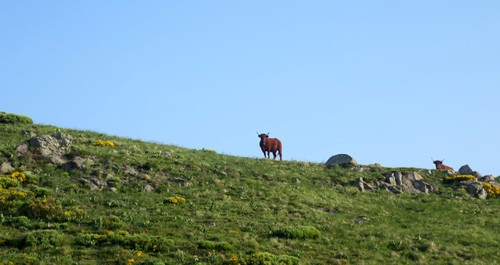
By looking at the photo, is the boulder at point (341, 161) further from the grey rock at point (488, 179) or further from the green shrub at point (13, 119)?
the green shrub at point (13, 119)

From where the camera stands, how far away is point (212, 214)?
117ft

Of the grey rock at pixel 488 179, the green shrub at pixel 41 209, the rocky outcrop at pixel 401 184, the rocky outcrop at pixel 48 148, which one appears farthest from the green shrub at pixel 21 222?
the grey rock at pixel 488 179

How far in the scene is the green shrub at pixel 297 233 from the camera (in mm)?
32750

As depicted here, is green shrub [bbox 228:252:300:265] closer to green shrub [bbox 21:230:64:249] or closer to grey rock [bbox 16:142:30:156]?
green shrub [bbox 21:230:64:249]

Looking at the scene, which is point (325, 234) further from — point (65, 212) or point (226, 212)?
point (65, 212)

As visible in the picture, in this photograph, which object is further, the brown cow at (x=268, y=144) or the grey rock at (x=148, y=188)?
the brown cow at (x=268, y=144)

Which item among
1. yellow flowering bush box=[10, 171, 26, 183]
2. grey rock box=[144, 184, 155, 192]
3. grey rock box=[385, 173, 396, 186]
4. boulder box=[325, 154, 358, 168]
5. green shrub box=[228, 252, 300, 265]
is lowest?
green shrub box=[228, 252, 300, 265]

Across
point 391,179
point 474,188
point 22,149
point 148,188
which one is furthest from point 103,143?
point 474,188

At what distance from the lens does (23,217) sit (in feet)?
105

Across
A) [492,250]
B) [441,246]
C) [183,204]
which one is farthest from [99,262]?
[492,250]

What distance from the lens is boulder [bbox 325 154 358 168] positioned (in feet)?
182

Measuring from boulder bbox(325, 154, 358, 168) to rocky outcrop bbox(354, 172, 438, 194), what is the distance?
5.77 m

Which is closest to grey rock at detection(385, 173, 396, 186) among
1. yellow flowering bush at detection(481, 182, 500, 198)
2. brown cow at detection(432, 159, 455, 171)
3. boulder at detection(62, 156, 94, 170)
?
yellow flowering bush at detection(481, 182, 500, 198)

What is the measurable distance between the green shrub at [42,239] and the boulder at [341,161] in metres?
30.4
